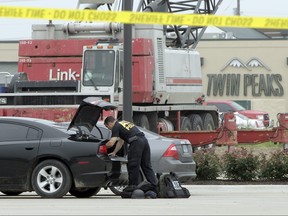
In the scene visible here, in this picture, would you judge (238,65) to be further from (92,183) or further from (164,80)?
(92,183)

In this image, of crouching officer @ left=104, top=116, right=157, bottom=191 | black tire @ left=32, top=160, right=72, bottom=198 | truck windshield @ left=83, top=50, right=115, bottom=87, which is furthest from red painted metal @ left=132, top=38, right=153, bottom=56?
black tire @ left=32, top=160, right=72, bottom=198

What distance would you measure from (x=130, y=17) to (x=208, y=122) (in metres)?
14.5

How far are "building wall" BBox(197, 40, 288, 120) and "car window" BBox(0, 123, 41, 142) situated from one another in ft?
141

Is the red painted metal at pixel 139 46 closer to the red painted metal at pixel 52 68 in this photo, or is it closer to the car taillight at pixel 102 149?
the red painted metal at pixel 52 68

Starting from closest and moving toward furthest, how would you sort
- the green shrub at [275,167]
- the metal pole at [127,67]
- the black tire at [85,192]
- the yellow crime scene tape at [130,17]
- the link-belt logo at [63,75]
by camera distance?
the black tire at [85,192] < the yellow crime scene tape at [130,17] < the metal pole at [127,67] < the green shrub at [275,167] < the link-belt logo at [63,75]

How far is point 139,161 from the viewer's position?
681 inches

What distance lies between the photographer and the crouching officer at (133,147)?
17.3 meters

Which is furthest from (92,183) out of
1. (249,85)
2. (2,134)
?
(249,85)

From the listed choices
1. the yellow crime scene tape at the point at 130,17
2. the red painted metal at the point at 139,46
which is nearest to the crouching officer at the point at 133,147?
the yellow crime scene tape at the point at 130,17

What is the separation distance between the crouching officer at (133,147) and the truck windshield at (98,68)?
979cm

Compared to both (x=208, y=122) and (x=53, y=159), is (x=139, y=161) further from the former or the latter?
(x=208, y=122)

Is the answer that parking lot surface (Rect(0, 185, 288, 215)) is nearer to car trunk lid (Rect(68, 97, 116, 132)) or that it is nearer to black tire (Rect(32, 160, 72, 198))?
black tire (Rect(32, 160, 72, 198))

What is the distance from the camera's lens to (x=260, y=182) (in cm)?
2227

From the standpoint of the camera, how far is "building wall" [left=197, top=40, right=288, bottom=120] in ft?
197
